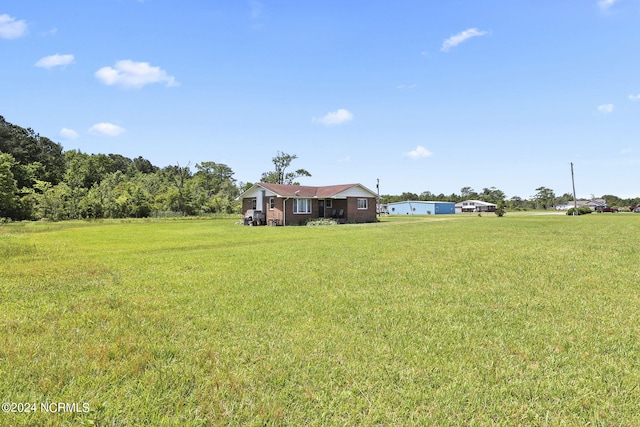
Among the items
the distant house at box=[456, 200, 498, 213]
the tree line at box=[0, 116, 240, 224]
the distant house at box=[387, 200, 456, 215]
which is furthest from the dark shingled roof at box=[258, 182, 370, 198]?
the distant house at box=[456, 200, 498, 213]

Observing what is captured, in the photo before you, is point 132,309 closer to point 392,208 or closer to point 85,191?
point 85,191

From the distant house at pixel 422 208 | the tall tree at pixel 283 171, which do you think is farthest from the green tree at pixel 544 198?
the tall tree at pixel 283 171

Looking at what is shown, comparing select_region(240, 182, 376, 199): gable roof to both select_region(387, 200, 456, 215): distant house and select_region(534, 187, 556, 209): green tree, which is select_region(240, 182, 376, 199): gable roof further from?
select_region(534, 187, 556, 209): green tree

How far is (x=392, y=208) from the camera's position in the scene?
79250 millimetres

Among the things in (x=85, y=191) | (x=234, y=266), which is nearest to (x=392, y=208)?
(x=85, y=191)

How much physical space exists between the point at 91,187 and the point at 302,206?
45959 mm

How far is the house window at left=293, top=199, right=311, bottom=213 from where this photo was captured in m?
30.5

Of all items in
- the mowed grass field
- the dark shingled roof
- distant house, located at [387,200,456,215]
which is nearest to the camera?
the mowed grass field

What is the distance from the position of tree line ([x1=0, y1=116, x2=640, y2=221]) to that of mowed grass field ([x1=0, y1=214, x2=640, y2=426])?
3470 cm

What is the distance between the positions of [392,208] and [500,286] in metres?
73.6

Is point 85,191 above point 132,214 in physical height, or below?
above

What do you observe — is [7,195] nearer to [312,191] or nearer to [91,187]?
[91,187]

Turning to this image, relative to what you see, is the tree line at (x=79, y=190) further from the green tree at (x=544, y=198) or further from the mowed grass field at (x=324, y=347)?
the green tree at (x=544, y=198)

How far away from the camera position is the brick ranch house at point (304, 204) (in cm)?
3008
